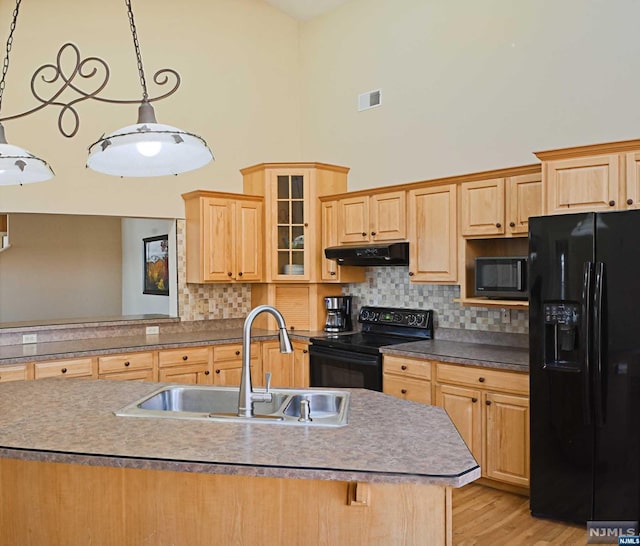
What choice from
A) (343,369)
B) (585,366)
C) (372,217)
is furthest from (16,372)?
(585,366)

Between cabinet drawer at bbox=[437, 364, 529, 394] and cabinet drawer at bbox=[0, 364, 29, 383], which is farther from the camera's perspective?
cabinet drawer at bbox=[0, 364, 29, 383]

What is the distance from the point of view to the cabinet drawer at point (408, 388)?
3883 millimetres

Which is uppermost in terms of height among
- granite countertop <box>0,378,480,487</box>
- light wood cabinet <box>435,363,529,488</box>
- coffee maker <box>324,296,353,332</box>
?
coffee maker <box>324,296,353,332</box>

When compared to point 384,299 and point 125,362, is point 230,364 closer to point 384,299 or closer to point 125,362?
point 125,362

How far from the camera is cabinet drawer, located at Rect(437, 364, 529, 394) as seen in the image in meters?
3.39

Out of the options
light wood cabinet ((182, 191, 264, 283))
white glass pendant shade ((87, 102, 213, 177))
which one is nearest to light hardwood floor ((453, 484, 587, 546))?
white glass pendant shade ((87, 102, 213, 177))

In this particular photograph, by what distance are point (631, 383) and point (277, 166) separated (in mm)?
3419

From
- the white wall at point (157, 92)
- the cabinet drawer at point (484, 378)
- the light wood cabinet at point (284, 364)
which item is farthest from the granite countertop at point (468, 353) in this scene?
the white wall at point (157, 92)

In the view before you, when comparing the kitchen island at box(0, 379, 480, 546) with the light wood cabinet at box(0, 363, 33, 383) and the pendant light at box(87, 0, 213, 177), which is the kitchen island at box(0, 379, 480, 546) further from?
the light wood cabinet at box(0, 363, 33, 383)

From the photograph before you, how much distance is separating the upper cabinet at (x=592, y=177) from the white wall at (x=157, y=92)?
10.4 feet

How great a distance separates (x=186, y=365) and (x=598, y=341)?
122 inches

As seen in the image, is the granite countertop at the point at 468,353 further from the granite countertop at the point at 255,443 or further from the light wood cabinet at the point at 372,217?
the granite countertop at the point at 255,443

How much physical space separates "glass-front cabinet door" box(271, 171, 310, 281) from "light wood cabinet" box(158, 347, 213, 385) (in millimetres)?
1011

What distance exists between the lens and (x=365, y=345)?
433 cm
